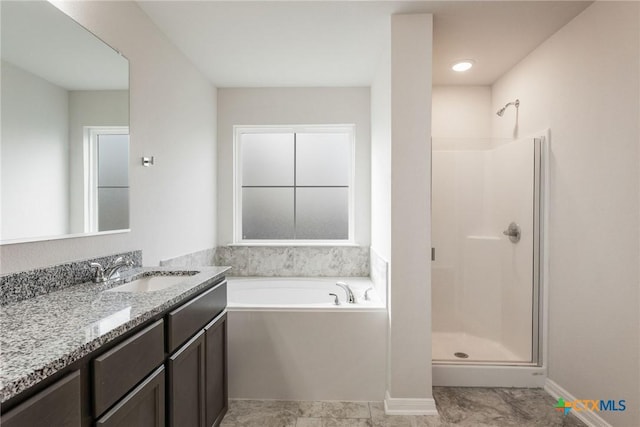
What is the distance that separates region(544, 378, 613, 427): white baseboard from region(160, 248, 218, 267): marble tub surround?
2.73 meters

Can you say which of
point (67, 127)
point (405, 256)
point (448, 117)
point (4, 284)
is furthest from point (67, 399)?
point (448, 117)

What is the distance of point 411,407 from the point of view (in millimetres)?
2084

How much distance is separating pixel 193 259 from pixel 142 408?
1.69m

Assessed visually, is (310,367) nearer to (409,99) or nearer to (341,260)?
(341,260)

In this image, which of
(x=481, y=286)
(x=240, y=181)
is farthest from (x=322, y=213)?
(x=481, y=286)

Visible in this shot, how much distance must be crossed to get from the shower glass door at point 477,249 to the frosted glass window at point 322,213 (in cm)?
96

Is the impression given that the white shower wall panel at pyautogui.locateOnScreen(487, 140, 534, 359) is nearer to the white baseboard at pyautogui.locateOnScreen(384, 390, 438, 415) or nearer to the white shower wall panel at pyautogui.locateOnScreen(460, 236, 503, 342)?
the white shower wall panel at pyautogui.locateOnScreen(460, 236, 503, 342)

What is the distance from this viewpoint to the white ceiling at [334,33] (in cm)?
199

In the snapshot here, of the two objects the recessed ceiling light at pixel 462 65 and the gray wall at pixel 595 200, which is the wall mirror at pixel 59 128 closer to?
the recessed ceiling light at pixel 462 65

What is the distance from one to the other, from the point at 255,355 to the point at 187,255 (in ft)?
3.12

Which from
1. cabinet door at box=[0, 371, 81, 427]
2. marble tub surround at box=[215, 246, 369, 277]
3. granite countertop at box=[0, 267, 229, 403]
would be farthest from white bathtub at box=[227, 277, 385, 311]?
cabinet door at box=[0, 371, 81, 427]

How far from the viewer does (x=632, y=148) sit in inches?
67.4

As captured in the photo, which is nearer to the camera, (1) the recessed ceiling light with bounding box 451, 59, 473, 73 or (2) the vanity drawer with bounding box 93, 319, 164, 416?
(2) the vanity drawer with bounding box 93, 319, 164, 416

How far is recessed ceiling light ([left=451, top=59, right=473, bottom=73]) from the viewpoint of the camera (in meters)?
2.69
